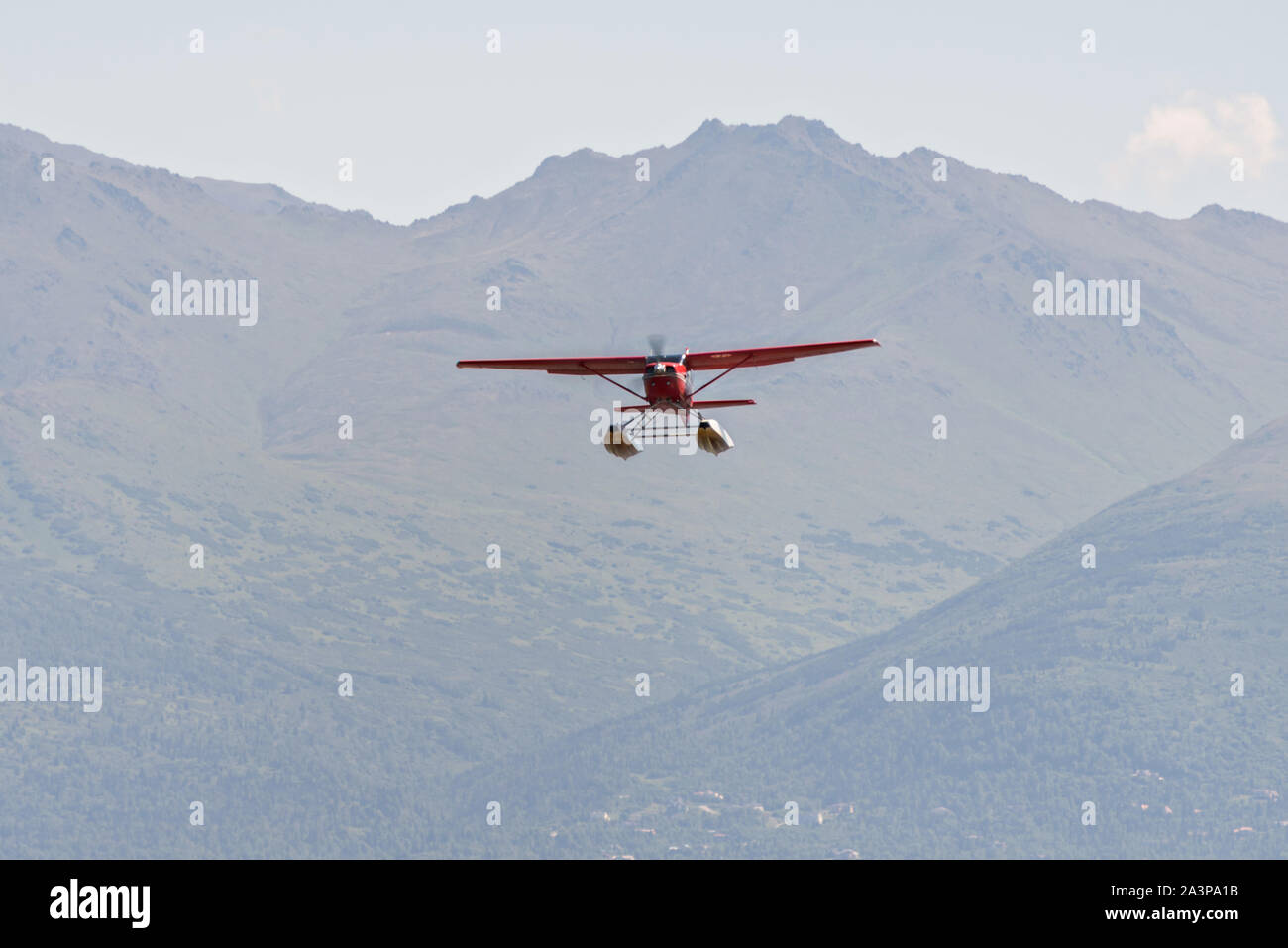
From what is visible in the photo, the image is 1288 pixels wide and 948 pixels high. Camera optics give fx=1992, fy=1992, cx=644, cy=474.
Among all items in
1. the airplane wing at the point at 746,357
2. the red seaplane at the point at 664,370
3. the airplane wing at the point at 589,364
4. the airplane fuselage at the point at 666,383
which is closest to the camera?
the airplane fuselage at the point at 666,383

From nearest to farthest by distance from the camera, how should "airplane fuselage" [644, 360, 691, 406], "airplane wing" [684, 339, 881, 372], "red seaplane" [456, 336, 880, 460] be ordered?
"airplane fuselage" [644, 360, 691, 406] < "red seaplane" [456, 336, 880, 460] < "airplane wing" [684, 339, 881, 372]

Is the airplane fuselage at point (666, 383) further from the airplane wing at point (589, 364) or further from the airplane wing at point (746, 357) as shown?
the airplane wing at point (589, 364)

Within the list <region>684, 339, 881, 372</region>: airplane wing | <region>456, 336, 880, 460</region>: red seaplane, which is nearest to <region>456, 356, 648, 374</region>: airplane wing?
<region>456, 336, 880, 460</region>: red seaplane

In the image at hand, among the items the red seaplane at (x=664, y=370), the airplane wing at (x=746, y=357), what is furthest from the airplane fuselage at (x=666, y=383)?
the airplane wing at (x=746, y=357)

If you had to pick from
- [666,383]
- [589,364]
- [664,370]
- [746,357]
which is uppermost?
[589,364]

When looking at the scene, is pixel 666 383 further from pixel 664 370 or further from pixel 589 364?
pixel 589 364

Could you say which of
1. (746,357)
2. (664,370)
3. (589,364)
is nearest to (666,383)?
(664,370)

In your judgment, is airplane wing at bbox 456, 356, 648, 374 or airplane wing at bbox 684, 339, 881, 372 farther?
airplane wing at bbox 456, 356, 648, 374

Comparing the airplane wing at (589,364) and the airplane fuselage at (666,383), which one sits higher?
the airplane wing at (589,364)

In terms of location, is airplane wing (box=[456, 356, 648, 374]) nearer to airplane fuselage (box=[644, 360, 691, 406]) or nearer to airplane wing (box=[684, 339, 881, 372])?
airplane fuselage (box=[644, 360, 691, 406])

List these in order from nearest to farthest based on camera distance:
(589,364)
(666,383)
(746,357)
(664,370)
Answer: (666,383) < (664,370) < (746,357) < (589,364)
